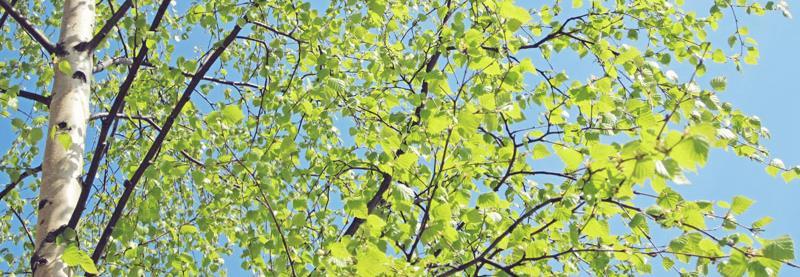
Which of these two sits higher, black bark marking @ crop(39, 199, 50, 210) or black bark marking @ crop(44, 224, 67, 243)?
black bark marking @ crop(39, 199, 50, 210)

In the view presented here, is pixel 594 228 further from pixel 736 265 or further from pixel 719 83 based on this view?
pixel 719 83

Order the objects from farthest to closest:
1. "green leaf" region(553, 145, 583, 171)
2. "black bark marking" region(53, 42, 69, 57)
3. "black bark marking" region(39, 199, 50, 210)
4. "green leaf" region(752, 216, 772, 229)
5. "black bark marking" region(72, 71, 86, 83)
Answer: "black bark marking" region(53, 42, 69, 57) < "black bark marking" region(72, 71, 86, 83) < "black bark marking" region(39, 199, 50, 210) < "green leaf" region(752, 216, 772, 229) < "green leaf" region(553, 145, 583, 171)

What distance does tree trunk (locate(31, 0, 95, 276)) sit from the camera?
3676mm

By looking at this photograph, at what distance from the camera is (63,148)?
3.98 meters

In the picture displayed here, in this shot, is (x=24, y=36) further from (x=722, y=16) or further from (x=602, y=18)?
A: (x=722, y=16)

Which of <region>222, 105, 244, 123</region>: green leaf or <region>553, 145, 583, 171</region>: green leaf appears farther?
<region>222, 105, 244, 123</region>: green leaf

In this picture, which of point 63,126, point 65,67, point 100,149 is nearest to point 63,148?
point 63,126

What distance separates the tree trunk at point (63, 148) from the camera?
145 inches

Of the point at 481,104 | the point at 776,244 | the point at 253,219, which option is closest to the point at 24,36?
the point at 253,219

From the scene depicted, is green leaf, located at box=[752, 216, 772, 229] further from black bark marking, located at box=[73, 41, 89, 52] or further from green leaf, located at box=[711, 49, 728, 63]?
black bark marking, located at box=[73, 41, 89, 52]

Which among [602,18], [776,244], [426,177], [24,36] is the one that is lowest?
[776,244]

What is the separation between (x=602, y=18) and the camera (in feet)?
16.1

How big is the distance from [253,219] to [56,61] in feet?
5.52

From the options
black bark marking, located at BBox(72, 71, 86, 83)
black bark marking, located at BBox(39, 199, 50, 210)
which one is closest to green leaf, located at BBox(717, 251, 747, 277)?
black bark marking, located at BBox(39, 199, 50, 210)
